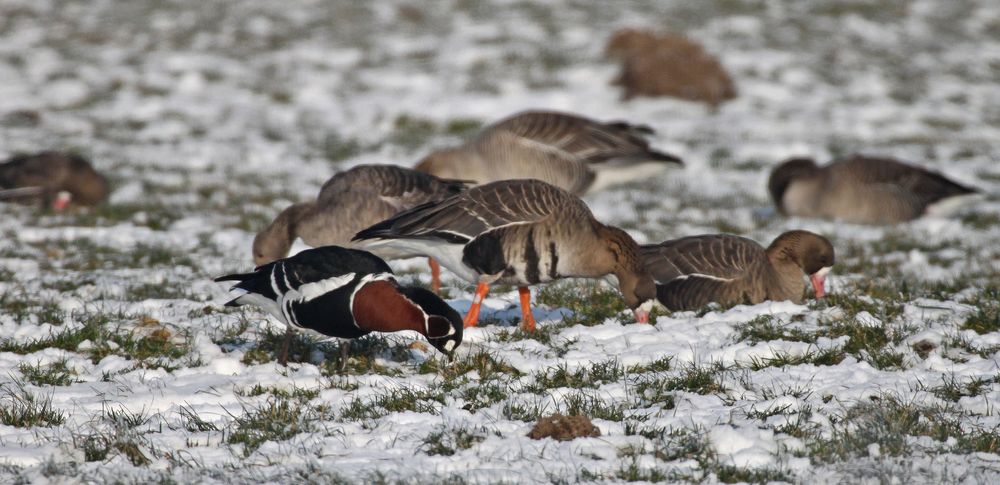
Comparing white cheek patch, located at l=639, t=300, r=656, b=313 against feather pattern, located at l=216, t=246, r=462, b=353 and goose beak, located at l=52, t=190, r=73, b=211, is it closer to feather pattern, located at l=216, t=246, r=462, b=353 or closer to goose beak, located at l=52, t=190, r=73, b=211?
feather pattern, located at l=216, t=246, r=462, b=353

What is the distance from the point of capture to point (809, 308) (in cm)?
879

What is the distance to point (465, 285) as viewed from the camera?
10875 millimetres

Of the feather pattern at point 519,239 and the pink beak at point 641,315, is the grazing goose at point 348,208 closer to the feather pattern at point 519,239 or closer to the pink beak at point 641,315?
the feather pattern at point 519,239

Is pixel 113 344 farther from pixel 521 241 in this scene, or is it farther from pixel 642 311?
pixel 642 311

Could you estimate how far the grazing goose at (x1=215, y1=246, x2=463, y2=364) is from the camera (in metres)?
7.07

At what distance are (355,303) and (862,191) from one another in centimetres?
1116

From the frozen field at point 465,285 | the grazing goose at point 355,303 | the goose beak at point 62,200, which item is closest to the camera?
the frozen field at point 465,285

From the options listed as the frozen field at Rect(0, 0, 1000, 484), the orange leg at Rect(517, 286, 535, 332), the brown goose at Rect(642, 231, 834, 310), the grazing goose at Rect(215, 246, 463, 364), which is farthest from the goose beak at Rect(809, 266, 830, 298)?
the grazing goose at Rect(215, 246, 463, 364)

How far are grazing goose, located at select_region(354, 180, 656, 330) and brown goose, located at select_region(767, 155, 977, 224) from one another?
814cm

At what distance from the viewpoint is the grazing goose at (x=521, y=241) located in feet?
27.5

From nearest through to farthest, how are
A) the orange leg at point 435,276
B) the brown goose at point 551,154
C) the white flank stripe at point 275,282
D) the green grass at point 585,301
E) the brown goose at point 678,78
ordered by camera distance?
the white flank stripe at point 275,282 → the green grass at point 585,301 → the orange leg at point 435,276 → the brown goose at point 551,154 → the brown goose at point 678,78

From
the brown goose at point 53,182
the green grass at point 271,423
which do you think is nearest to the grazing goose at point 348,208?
the green grass at point 271,423

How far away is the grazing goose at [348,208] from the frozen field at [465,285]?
0.79 metres

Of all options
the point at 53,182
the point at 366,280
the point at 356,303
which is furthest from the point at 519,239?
the point at 53,182
